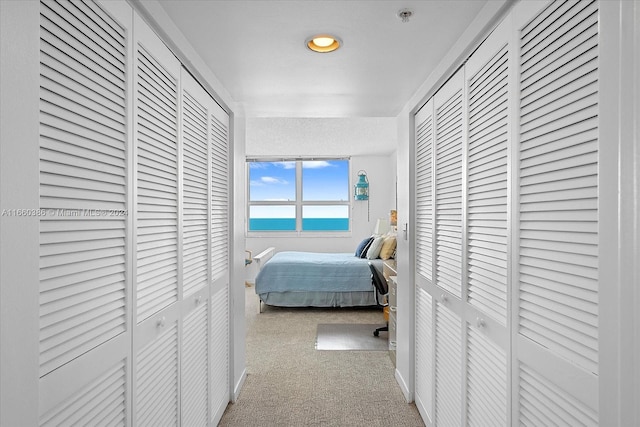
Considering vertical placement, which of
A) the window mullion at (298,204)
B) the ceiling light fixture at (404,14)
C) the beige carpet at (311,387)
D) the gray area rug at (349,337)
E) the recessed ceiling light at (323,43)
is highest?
the recessed ceiling light at (323,43)

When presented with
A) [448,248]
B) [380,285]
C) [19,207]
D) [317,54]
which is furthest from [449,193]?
[380,285]

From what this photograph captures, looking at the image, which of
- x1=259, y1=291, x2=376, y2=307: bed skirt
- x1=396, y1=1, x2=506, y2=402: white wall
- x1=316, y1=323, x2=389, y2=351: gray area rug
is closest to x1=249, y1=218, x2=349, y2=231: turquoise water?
x1=259, y1=291, x2=376, y2=307: bed skirt

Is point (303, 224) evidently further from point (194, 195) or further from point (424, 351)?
point (194, 195)

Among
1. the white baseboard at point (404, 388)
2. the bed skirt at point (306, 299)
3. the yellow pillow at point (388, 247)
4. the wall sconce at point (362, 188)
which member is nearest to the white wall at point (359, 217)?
the wall sconce at point (362, 188)

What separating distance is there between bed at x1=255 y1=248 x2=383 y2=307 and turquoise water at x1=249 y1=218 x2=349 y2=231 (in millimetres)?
2397

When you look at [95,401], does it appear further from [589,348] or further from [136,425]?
[589,348]

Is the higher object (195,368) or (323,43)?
(323,43)

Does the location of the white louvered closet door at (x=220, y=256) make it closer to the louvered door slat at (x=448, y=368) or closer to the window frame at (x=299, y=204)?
the louvered door slat at (x=448, y=368)

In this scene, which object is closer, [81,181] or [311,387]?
[81,181]

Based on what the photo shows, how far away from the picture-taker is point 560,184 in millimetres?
1193

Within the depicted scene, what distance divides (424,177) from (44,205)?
87.5 inches

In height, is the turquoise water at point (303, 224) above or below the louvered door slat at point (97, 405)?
above

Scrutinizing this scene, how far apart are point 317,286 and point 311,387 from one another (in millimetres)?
2392

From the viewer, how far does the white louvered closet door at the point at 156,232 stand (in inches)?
61.2
